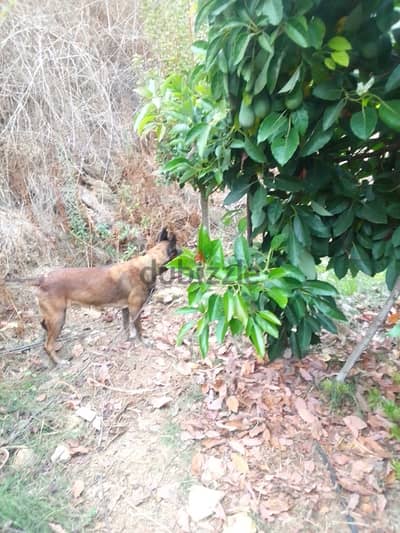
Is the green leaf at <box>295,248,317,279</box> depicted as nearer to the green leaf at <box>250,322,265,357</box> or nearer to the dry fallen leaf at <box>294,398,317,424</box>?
the green leaf at <box>250,322,265,357</box>

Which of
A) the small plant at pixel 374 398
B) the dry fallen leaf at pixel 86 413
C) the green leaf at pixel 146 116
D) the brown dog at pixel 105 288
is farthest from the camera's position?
the brown dog at pixel 105 288

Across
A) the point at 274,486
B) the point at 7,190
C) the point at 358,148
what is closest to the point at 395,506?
the point at 274,486

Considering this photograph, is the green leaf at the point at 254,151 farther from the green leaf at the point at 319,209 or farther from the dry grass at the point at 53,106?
the dry grass at the point at 53,106

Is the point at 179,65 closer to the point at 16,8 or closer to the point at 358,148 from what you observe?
the point at 16,8

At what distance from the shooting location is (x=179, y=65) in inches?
193

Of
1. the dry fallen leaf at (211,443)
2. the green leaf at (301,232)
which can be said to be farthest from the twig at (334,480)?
the green leaf at (301,232)

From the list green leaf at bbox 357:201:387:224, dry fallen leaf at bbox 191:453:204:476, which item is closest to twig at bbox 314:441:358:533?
dry fallen leaf at bbox 191:453:204:476

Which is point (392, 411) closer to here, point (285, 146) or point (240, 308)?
point (240, 308)

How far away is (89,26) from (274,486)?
553 cm

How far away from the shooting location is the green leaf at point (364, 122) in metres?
1.36

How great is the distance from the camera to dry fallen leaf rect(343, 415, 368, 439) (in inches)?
88.6

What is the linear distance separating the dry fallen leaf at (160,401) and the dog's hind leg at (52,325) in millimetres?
1040

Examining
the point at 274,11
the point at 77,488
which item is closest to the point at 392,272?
the point at 274,11

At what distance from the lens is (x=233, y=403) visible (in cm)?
248
